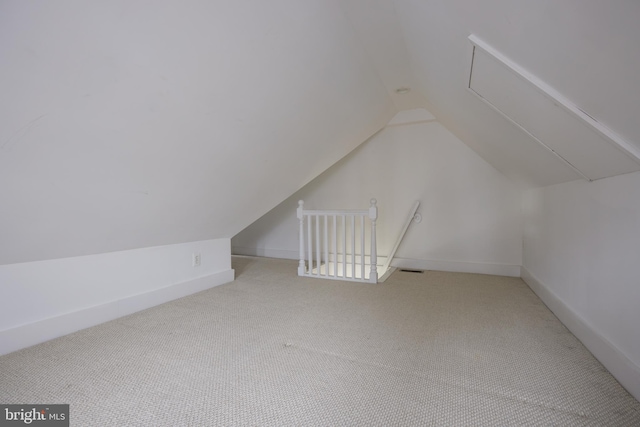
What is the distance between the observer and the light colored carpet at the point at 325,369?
105 centimetres

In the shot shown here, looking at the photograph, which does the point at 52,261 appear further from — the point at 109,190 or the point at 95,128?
the point at 95,128

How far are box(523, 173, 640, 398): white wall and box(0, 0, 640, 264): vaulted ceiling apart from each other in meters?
0.22

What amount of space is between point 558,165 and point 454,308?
3.77 ft

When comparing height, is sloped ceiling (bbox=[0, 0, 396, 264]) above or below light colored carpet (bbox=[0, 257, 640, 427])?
above

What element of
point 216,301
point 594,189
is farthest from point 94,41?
point 594,189

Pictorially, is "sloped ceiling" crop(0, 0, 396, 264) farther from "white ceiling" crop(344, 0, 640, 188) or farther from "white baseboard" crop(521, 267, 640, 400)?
"white baseboard" crop(521, 267, 640, 400)

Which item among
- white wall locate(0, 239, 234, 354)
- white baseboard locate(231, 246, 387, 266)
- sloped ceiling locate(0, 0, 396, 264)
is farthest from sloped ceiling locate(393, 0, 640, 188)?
white baseboard locate(231, 246, 387, 266)

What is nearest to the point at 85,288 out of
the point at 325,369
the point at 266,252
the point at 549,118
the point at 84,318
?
the point at 84,318

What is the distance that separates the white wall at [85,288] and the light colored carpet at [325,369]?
0.10 meters

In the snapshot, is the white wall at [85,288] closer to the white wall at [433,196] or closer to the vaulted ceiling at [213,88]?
the vaulted ceiling at [213,88]

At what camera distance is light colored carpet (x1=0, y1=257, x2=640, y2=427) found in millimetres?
1047

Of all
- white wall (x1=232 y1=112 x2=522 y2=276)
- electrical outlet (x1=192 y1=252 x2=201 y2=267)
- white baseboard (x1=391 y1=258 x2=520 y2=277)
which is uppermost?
white wall (x1=232 y1=112 x2=522 y2=276)

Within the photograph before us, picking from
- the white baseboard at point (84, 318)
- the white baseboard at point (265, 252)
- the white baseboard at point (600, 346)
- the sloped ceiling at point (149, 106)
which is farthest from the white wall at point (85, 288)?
the white baseboard at point (600, 346)

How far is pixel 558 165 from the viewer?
1.77 m
